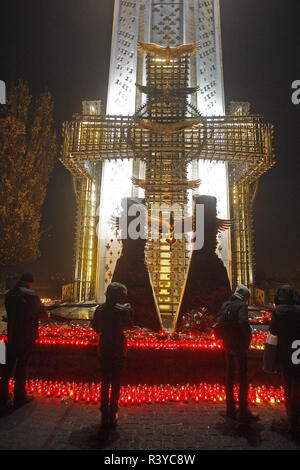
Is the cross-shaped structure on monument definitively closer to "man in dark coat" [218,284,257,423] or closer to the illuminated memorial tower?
the illuminated memorial tower

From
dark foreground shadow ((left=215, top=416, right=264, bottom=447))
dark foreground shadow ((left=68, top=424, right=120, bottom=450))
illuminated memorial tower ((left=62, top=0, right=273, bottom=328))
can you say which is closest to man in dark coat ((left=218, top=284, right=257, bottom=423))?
dark foreground shadow ((left=215, top=416, right=264, bottom=447))

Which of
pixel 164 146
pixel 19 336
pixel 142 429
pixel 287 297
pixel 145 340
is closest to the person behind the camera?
pixel 142 429

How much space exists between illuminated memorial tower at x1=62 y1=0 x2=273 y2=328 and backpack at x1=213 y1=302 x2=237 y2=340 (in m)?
6.23

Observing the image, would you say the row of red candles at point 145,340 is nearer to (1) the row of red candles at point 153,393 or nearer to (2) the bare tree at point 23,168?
(1) the row of red candles at point 153,393

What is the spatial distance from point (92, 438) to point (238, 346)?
246 centimetres

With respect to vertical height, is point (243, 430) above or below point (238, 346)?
below

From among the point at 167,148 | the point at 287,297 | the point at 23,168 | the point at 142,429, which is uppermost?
the point at 23,168

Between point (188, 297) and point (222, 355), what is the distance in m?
1.82

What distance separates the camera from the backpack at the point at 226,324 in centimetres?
383

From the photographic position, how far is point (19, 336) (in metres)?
4.24

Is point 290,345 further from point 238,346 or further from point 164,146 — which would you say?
point 164,146

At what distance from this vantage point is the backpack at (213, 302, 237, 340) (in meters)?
3.83

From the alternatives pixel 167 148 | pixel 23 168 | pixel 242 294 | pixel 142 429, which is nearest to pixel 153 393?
pixel 142 429

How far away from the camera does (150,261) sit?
11.4 m
